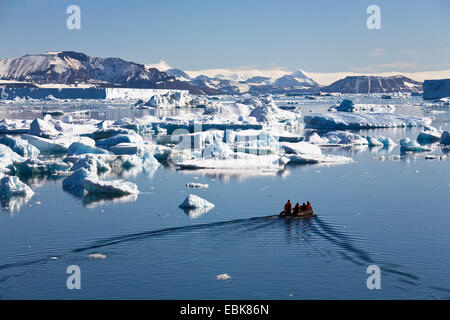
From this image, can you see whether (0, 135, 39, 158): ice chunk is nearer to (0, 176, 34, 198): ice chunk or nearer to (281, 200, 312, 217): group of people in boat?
(0, 176, 34, 198): ice chunk

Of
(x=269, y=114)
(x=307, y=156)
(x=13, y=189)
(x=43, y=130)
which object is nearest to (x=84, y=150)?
(x=13, y=189)

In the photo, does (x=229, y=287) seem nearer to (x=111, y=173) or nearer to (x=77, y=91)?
(x=111, y=173)

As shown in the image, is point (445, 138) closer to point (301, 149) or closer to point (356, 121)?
point (301, 149)

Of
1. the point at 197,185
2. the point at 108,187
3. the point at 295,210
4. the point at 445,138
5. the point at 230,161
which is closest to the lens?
the point at 295,210

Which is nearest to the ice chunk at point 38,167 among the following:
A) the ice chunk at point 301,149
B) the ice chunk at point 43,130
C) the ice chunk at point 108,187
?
the ice chunk at point 108,187

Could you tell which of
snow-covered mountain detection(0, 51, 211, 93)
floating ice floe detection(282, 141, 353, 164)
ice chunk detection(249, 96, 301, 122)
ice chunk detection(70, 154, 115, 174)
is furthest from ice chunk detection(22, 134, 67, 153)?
snow-covered mountain detection(0, 51, 211, 93)

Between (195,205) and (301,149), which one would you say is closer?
(195,205)

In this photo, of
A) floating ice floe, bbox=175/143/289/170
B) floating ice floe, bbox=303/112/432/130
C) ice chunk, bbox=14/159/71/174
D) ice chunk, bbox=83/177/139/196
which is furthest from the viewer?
floating ice floe, bbox=303/112/432/130
